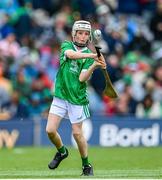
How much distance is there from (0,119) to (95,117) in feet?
6.80

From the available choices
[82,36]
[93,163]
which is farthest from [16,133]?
[82,36]

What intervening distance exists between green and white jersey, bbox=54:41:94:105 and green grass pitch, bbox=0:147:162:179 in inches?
42.8

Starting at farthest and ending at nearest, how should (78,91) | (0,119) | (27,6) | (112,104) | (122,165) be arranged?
(27,6)
(112,104)
(0,119)
(122,165)
(78,91)

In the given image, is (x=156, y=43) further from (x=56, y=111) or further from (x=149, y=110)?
(x=56, y=111)

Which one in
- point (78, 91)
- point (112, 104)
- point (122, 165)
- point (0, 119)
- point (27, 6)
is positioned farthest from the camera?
point (27, 6)

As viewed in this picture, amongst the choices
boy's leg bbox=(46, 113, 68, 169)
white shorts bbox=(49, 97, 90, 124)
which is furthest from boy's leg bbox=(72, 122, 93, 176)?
boy's leg bbox=(46, 113, 68, 169)

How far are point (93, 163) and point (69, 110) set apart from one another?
128 inches

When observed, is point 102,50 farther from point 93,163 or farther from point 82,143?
point 82,143

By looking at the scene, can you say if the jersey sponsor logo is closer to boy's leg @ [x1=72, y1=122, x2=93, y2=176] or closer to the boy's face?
the boy's face

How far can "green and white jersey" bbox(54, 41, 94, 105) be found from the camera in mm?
12539

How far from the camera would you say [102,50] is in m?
22.2

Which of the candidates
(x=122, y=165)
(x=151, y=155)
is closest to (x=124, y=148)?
(x=151, y=155)

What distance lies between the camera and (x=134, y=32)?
23.4 m

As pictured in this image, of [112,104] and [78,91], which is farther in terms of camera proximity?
[112,104]
